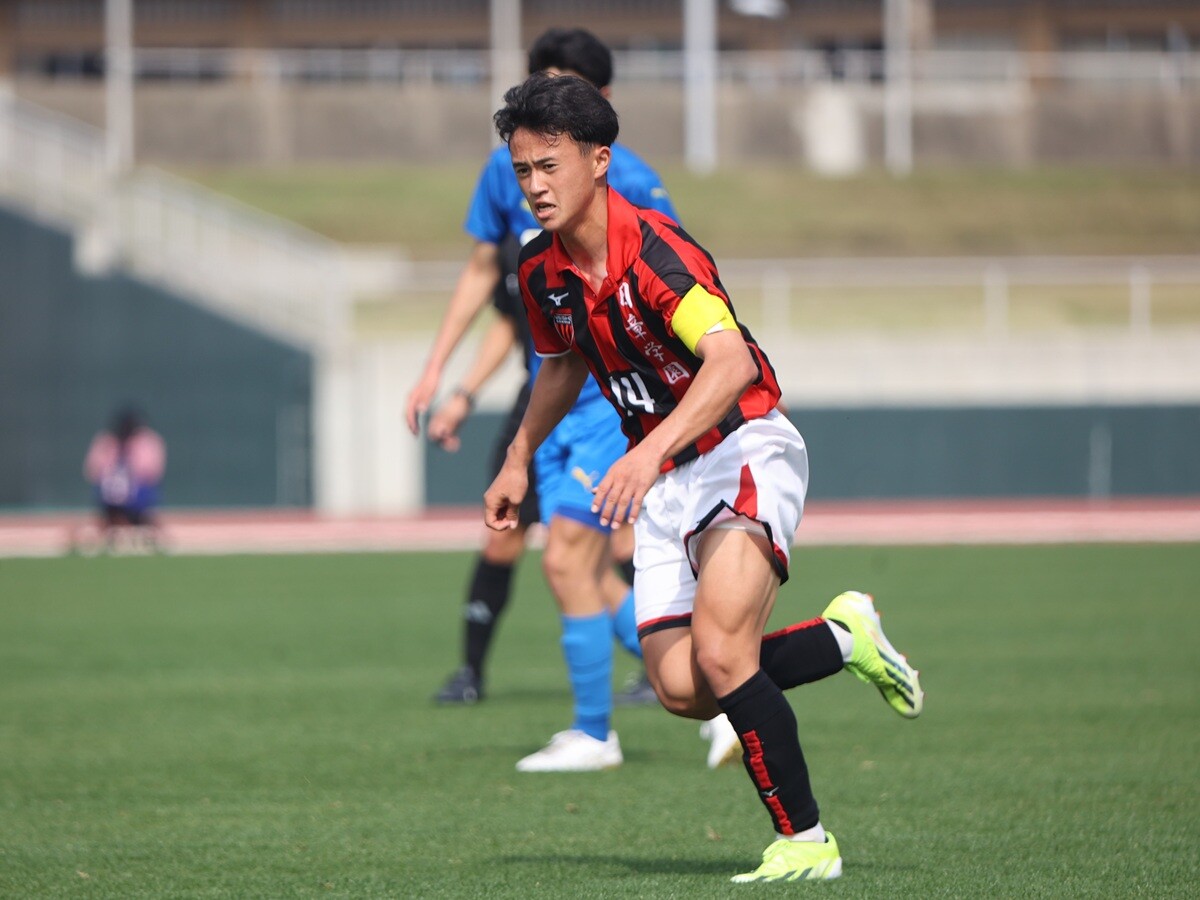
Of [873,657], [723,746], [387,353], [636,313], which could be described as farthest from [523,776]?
[387,353]

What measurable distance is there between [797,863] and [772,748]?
29 centimetres

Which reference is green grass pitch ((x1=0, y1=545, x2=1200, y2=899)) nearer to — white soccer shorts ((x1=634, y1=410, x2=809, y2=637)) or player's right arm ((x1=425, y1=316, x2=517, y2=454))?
white soccer shorts ((x1=634, y1=410, x2=809, y2=637))

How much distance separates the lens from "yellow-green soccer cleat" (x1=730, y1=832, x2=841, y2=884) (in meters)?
4.40

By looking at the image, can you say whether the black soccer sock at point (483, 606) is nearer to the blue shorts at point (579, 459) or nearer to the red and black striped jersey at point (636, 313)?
the blue shorts at point (579, 459)

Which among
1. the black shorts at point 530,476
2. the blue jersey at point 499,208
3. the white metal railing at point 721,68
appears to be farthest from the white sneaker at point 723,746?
the white metal railing at point 721,68

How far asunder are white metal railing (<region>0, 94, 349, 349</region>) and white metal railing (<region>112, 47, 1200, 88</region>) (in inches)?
514

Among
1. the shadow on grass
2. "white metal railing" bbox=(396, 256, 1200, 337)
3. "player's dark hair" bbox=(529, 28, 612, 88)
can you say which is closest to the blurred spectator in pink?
"white metal railing" bbox=(396, 256, 1200, 337)

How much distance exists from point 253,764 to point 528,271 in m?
2.62

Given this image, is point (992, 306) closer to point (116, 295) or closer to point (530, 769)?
point (116, 295)

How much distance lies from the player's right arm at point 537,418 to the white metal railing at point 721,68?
3596cm

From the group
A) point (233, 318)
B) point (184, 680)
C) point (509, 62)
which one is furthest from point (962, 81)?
point (184, 680)

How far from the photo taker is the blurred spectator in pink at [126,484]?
19.7 metres

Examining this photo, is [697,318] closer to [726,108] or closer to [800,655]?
[800,655]

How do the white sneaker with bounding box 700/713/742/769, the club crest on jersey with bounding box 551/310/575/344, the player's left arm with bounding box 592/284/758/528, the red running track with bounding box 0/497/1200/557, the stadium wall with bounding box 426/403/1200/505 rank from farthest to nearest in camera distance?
the stadium wall with bounding box 426/403/1200/505, the red running track with bounding box 0/497/1200/557, the white sneaker with bounding box 700/713/742/769, the club crest on jersey with bounding box 551/310/575/344, the player's left arm with bounding box 592/284/758/528
